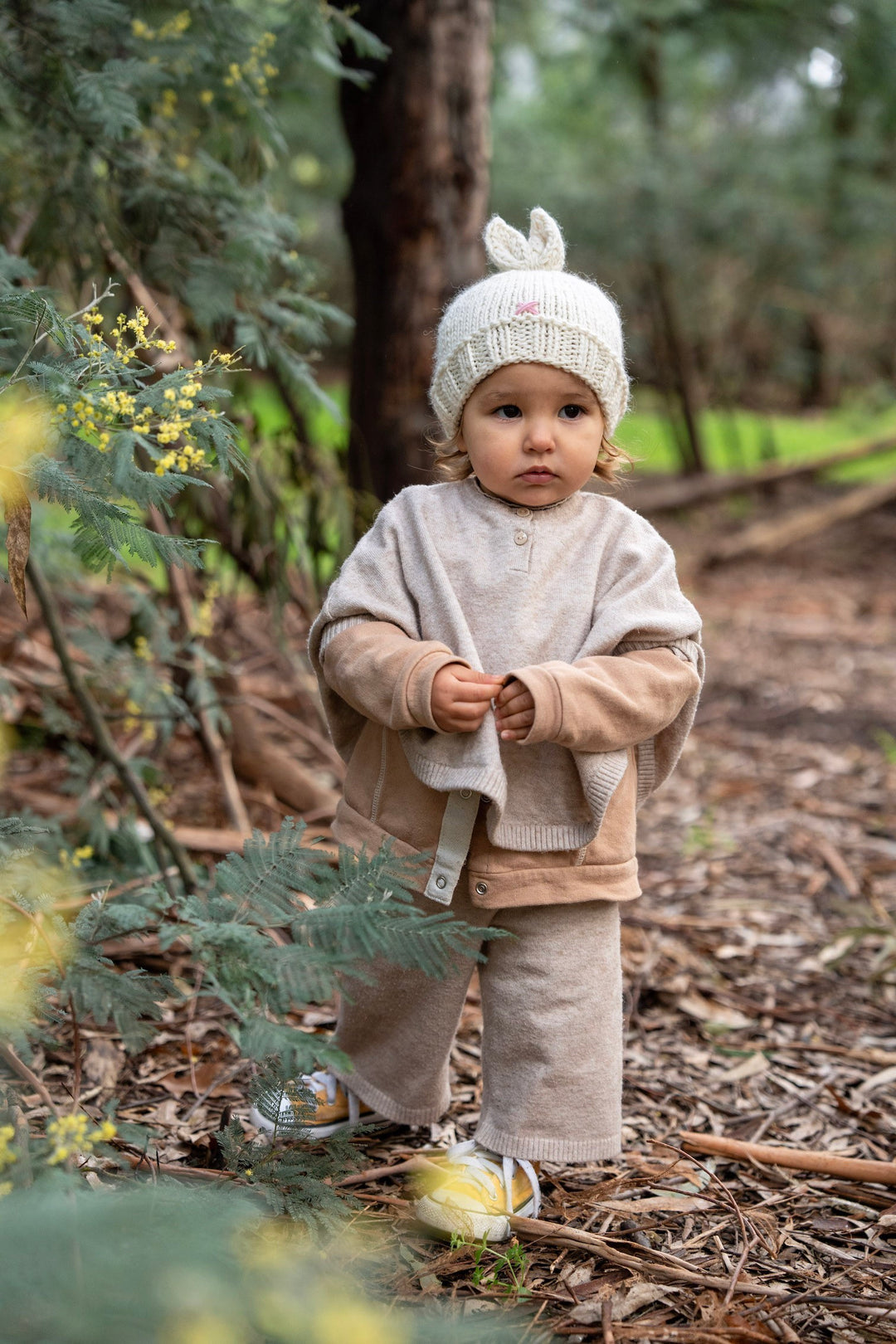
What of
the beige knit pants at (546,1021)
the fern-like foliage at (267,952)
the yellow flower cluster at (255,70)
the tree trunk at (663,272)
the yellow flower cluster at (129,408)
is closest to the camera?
the fern-like foliage at (267,952)

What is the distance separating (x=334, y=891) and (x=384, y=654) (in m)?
0.42

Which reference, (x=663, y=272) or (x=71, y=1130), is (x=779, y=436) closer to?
(x=663, y=272)

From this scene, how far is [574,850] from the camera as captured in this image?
195 centimetres

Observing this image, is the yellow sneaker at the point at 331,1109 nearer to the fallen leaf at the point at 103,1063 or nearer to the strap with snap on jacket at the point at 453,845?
the fallen leaf at the point at 103,1063

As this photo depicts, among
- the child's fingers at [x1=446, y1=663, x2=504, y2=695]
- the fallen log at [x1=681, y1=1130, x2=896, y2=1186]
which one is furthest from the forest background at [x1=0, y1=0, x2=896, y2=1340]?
the fallen log at [x1=681, y1=1130, x2=896, y2=1186]

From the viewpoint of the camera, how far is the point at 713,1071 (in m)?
2.62

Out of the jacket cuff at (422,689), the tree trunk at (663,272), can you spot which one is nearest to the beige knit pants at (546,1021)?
the jacket cuff at (422,689)

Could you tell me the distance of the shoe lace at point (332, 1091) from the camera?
2254mm

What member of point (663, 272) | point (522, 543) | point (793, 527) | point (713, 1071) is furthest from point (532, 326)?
point (663, 272)

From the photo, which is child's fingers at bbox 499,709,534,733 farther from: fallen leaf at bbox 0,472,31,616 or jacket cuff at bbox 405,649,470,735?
fallen leaf at bbox 0,472,31,616

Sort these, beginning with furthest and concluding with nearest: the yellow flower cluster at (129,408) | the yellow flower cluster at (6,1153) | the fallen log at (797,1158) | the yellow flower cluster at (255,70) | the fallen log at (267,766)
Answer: the fallen log at (267,766) < the yellow flower cluster at (255,70) < the fallen log at (797,1158) < the yellow flower cluster at (129,408) < the yellow flower cluster at (6,1153)

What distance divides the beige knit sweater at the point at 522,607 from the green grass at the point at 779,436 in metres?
9.29

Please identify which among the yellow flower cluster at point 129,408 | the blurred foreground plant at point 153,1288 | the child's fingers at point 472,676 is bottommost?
the blurred foreground plant at point 153,1288

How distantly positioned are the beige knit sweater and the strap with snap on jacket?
31 mm
